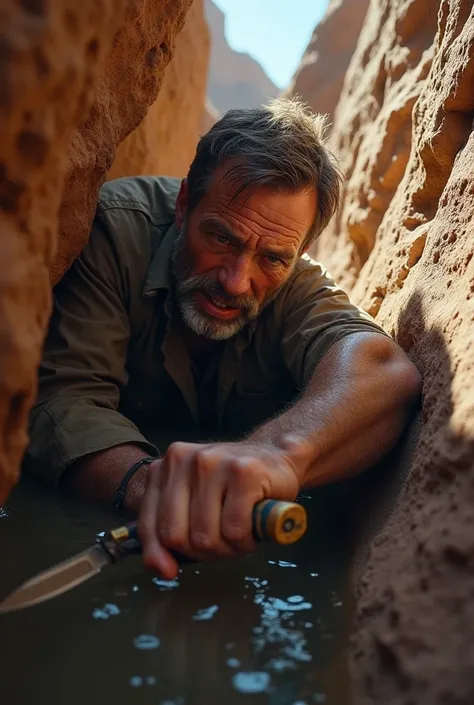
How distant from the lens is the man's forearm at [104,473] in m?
1.71

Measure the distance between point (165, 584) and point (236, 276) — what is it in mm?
996

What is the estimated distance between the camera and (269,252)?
212 centimetres

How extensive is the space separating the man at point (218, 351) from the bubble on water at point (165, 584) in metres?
0.08

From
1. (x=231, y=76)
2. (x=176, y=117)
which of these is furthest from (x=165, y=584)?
(x=231, y=76)

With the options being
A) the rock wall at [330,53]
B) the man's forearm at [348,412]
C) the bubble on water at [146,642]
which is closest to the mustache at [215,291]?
the man's forearm at [348,412]

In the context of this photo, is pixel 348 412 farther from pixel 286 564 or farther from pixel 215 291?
pixel 215 291

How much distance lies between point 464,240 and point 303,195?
633 millimetres

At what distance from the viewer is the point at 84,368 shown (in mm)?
1987

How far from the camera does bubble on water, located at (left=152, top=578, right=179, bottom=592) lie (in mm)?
1319

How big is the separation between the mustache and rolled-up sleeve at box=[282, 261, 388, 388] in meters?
0.17

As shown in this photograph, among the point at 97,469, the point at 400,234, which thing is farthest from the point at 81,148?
the point at 400,234

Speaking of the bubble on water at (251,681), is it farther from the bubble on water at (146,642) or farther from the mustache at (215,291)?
the mustache at (215,291)

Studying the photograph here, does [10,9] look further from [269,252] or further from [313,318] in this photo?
[313,318]

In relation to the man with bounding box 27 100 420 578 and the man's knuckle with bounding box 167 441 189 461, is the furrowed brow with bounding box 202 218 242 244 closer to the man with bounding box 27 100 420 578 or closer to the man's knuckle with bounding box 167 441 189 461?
the man with bounding box 27 100 420 578
